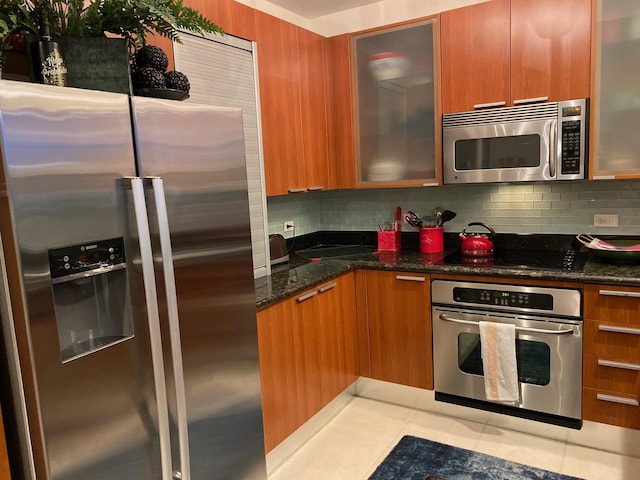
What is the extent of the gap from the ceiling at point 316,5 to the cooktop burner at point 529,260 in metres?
1.80

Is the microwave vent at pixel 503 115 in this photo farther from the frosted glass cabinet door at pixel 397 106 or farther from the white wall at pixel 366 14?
the white wall at pixel 366 14

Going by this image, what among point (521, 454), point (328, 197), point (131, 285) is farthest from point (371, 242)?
point (131, 285)

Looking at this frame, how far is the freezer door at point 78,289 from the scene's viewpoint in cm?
118

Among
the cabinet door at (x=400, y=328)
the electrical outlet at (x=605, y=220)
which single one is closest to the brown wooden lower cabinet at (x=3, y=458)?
the cabinet door at (x=400, y=328)

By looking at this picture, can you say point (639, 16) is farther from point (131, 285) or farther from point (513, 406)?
point (131, 285)

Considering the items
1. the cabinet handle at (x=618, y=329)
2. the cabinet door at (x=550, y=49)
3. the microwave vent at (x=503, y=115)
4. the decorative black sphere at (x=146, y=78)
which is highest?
the cabinet door at (x=550, y=49)

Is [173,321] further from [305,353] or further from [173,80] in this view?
[305,353]

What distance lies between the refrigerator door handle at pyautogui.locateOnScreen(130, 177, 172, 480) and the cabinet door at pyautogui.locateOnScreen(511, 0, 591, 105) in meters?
2.17

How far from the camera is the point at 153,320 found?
4.77 feet

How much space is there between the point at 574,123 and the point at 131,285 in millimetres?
2314

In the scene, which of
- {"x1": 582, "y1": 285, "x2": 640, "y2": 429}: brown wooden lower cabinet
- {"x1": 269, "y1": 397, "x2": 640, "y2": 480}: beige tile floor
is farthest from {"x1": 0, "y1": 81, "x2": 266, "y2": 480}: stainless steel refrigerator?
{"x1": 582, "y1": 285, "x2": 640, "y2": 429}: brown wooden lower cabinet

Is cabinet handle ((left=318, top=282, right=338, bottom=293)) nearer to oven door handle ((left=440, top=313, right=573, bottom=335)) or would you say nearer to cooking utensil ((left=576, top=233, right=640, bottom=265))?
oven door handle ((left=440, top=313, right=573, bottom=335))

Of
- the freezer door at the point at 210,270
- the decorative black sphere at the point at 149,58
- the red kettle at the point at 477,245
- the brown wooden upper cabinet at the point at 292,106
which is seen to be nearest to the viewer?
the freezer door at the point at 210,270

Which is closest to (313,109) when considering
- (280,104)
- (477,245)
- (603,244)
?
(280,104)
